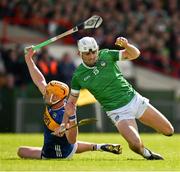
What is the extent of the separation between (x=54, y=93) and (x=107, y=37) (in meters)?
13.6

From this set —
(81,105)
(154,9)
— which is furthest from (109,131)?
(154,9)

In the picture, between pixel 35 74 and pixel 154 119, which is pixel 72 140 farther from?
pixel 35 74

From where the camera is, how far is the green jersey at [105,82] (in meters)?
13.6

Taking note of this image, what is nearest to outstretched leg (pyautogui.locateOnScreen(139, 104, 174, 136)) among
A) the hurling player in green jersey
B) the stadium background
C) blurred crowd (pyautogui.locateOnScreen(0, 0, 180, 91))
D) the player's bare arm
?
the hurling player in green jersey

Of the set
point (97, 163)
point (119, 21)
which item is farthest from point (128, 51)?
point (119, 21)

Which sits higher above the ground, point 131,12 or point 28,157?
point 131,12

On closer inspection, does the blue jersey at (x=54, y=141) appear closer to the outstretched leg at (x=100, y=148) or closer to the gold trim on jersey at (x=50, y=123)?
the gold trim on jersey at (x=50, y=123)

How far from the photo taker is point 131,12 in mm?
29938

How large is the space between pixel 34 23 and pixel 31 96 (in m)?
5.15

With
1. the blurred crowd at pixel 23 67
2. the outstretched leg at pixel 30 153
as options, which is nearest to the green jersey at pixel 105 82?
the outstretched leg at pixel 30 153

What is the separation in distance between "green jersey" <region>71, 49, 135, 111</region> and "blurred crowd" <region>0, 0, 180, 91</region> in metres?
13.1

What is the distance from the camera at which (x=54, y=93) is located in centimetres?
1370

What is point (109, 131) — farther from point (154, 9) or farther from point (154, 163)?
point (154, 163)

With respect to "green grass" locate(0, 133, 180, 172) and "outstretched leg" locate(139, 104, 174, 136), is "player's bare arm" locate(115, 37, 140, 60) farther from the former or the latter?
"green grass" locate(0, 133, 180, 172)
